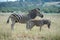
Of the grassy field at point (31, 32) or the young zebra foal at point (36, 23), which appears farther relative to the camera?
the young zebra foal at point (36, 23)

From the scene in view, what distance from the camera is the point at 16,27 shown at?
12.6ft

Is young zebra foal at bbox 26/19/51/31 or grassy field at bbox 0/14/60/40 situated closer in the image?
grassy field at bbox 0/14/60/40

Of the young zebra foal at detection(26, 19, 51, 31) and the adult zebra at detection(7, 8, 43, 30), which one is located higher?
the adult zebra at detection(7, 8, 43, 30)

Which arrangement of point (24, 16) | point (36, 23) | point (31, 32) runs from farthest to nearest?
point (24, 16) → point (36, 23) → point (31, 32)

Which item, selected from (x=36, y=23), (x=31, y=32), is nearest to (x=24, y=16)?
(x=36, y=23)

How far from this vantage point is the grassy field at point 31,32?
3713 mm

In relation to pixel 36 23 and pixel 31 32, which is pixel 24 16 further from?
pixel 31 32

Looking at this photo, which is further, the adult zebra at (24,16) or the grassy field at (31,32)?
the adult zebra at (24,16)

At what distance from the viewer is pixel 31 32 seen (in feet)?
12.5

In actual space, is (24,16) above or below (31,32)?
above

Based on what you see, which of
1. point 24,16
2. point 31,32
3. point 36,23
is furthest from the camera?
point 24,16

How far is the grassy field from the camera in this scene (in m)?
3.71

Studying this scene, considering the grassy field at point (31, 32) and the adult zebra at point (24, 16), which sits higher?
the adult zebra at point (24, 16)

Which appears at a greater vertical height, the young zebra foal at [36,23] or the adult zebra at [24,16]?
the adult zebra at [24,16]
